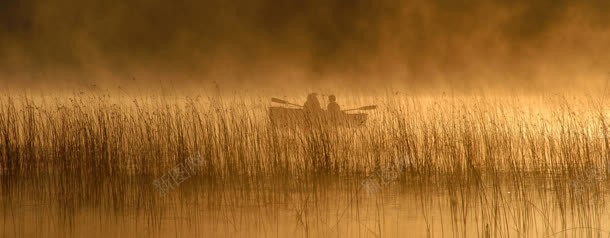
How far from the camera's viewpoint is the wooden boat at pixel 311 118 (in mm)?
6230

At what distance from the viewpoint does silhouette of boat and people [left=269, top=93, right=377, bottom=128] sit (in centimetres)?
625

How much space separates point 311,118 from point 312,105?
2.42ft

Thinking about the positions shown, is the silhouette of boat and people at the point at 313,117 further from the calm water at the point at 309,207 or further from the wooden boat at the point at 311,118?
the calm water at the point at 309,207

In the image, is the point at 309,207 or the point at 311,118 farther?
the point at 311,118

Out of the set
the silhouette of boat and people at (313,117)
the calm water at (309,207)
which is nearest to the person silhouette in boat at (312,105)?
the silhouette of boat and people at (313,117)

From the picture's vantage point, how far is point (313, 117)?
6.24 m

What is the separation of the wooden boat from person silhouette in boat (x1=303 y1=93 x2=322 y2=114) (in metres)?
0.03

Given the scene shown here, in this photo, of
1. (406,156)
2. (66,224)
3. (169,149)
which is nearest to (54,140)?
(169,149)

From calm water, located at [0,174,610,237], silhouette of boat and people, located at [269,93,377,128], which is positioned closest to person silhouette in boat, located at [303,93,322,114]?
silhouette of boat and people, located at [269,93,377,128]

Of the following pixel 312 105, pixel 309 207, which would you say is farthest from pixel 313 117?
pixel 309 207

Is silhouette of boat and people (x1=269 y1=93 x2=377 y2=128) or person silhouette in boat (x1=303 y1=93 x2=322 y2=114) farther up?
person silhouette in boat (x1=303 y1=93 x2=322 y2=114)

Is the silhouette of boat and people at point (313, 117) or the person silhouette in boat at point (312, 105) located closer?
the silhouette of boat and people at point (313, 117)

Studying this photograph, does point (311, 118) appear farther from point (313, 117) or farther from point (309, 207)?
point (309, 207)

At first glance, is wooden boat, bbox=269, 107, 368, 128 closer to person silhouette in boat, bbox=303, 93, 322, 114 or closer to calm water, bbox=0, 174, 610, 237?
person silhouette in boat, bbox=303, 93, 322, 114
